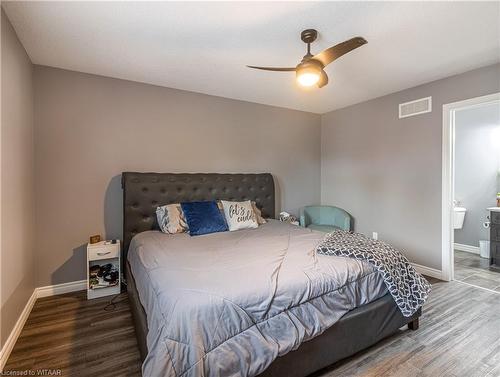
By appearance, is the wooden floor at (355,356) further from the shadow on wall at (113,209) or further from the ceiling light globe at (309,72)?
the ceiling light globe at (309,72)

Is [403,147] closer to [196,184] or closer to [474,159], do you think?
[474,159]

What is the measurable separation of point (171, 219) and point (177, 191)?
0.49m

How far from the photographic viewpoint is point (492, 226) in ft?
11.8

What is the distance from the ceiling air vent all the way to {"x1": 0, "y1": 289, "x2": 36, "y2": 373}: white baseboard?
15.4ft

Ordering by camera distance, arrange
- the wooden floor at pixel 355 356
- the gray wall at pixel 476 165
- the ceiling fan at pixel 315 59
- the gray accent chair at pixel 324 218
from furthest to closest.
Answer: the gray wall at pixel 476 165 < the gray accent chair at pixel 324 218 < the ceiling fan at pixel 315 59 < the wooden floor at pixel 355 356

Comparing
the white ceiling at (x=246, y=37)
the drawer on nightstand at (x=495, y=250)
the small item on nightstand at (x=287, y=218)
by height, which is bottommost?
the drawer on nightstand at (x=495, y=250)

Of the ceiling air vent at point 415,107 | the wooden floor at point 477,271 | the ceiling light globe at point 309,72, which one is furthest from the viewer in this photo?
the ceiling air vent at point 415,107

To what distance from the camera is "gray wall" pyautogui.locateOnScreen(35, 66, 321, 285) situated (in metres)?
2.68

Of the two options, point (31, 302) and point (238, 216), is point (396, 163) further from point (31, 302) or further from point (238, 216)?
point (31, 302)

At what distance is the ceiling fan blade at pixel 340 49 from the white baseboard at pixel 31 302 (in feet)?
10.1

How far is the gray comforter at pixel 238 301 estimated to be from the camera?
1173 mm

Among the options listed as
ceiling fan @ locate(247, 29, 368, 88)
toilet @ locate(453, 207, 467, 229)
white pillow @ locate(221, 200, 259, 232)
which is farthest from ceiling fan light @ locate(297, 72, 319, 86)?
toilet @ locate(453, 207, 467, 229)

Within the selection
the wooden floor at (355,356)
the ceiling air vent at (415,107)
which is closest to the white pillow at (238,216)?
the wooden floor at (355,356)

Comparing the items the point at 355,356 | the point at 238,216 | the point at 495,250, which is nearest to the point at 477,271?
the point at 495,250
